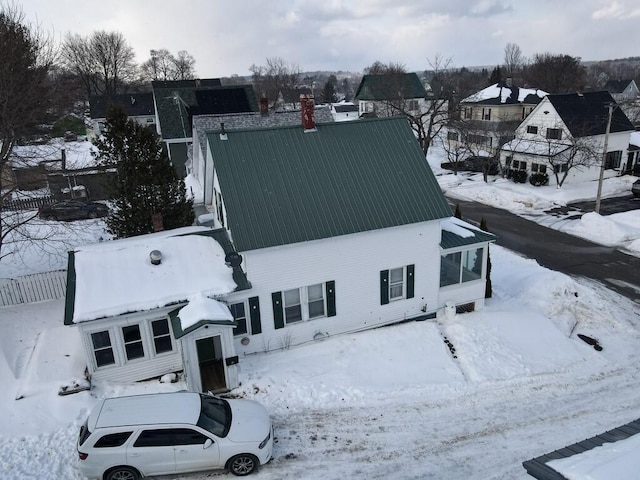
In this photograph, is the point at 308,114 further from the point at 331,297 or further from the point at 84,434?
the point at 84,434

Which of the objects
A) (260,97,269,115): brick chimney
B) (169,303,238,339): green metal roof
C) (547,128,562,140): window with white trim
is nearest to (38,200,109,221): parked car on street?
(260,97,269,115): brick chimney

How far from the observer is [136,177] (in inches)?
803

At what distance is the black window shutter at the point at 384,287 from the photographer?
698 inches

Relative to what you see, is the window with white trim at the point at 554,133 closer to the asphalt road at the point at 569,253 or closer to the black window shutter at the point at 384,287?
the asphalt road at the point at 569,253

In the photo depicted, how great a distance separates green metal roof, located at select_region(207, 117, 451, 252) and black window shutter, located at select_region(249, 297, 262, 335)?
75.9 inches

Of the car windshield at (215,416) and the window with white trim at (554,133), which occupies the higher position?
the window with white trim at (554,133)

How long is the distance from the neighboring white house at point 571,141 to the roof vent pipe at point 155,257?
34.8 meters

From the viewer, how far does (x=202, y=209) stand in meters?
28.8

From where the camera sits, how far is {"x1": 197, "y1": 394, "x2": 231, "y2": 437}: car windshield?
11422 millimetres

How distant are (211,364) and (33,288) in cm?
934

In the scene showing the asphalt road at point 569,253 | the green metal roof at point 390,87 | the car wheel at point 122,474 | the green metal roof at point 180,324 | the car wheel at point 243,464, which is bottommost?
the asphalt road at point 569,253

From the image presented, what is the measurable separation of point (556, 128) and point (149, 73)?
112 m

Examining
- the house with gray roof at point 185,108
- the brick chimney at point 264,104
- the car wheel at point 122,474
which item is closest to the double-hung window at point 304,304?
the car wheel at point 122,474

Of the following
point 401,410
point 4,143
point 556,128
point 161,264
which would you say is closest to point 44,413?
point 161,264
